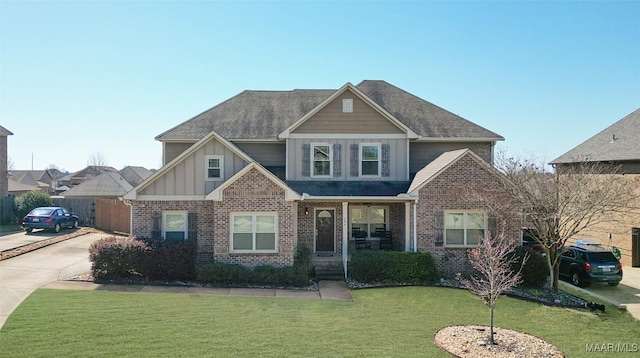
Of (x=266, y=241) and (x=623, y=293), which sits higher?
(x=266, y=241)

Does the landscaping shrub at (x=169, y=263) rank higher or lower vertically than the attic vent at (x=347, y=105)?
lower

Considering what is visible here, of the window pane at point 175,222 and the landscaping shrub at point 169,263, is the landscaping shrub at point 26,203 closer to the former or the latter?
the window pane at point 175,222

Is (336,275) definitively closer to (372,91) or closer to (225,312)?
(225,312)

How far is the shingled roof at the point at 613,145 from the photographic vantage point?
20.6m

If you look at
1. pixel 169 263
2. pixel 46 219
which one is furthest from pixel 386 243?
pixel 46 219

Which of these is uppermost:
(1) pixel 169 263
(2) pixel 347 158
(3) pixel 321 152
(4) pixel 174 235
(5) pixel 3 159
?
(5) pixel 3 159

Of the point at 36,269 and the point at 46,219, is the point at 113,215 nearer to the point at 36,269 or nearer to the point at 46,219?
the point at 46,219

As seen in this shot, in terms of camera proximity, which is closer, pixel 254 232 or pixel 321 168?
pixel 254 232

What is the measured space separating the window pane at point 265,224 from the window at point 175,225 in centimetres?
325

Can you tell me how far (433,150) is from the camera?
1970cm

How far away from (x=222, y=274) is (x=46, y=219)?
15.8 meters

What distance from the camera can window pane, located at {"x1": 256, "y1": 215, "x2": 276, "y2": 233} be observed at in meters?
15.4

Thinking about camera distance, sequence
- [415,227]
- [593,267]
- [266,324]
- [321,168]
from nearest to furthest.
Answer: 1. [266,324]
2. [593,267]
3. [415,227]
4. [321,168]

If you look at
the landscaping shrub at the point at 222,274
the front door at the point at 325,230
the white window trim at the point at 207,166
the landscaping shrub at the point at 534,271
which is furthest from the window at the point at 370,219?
the landscaping shrub at the point at 222,274
